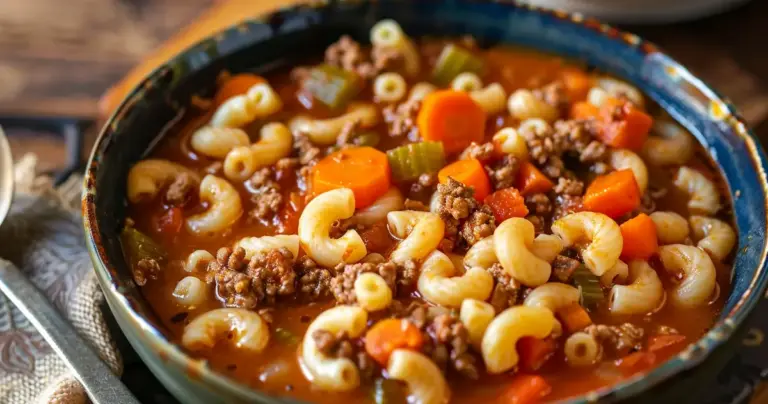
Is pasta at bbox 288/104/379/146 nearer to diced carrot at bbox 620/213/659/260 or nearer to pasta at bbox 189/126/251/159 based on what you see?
pasta at bbox 189/126/251/159

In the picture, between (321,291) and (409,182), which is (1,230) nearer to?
(321,291)

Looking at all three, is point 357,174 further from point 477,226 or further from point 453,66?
point 453,66

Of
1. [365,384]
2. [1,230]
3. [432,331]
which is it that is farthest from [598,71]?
[1,230]

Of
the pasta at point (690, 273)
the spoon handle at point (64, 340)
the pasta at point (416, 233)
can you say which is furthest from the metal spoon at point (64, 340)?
the pasta at point (690, 273)

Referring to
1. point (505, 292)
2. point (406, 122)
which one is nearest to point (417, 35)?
point (406, 122)

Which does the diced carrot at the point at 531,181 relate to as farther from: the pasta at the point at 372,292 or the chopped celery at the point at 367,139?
the pasta at the point at 372,292
